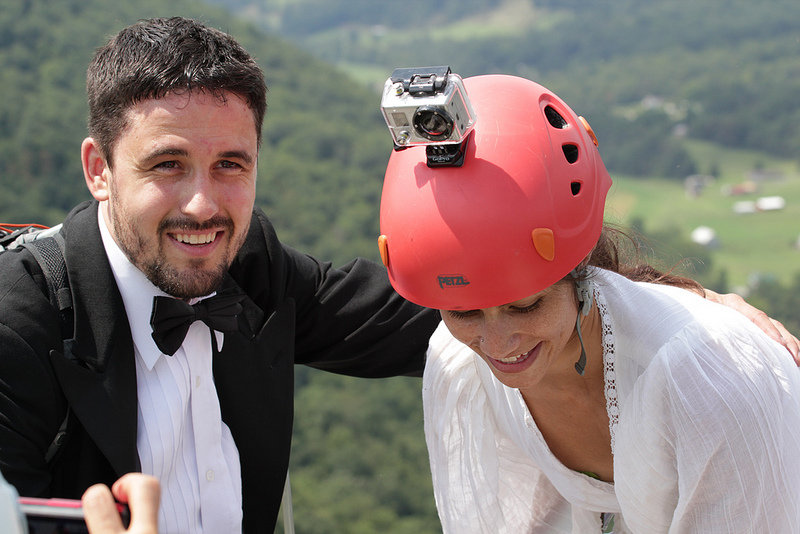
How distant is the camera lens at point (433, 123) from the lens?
2584mm

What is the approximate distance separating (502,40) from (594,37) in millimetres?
8676

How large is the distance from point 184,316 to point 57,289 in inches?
17.1

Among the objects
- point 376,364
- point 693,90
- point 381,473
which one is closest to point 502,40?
point 693,90

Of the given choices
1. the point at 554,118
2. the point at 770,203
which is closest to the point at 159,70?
the point at 554,118

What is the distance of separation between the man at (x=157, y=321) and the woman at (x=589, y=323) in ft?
2.30

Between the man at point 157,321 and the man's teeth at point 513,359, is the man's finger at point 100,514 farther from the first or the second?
the man's teeth at point 513,359

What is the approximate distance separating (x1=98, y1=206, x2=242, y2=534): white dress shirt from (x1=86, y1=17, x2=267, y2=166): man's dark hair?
0.41 m

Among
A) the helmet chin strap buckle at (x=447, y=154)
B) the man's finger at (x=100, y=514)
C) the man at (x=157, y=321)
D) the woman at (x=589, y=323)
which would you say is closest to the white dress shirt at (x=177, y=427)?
the man at (x=157, y=321)

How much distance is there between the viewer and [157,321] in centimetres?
321

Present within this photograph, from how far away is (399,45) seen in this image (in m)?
93.3

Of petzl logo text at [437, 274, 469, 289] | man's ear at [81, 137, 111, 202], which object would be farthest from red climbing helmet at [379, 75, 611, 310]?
man's ear at [81, 137, 111, 202]

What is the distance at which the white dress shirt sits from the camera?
3217 mm

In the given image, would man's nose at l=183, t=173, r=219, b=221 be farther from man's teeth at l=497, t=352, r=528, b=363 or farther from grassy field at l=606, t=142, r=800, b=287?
grassy field at l=606, t=142, r=800, b=287

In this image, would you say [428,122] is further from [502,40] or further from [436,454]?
[502,40]
